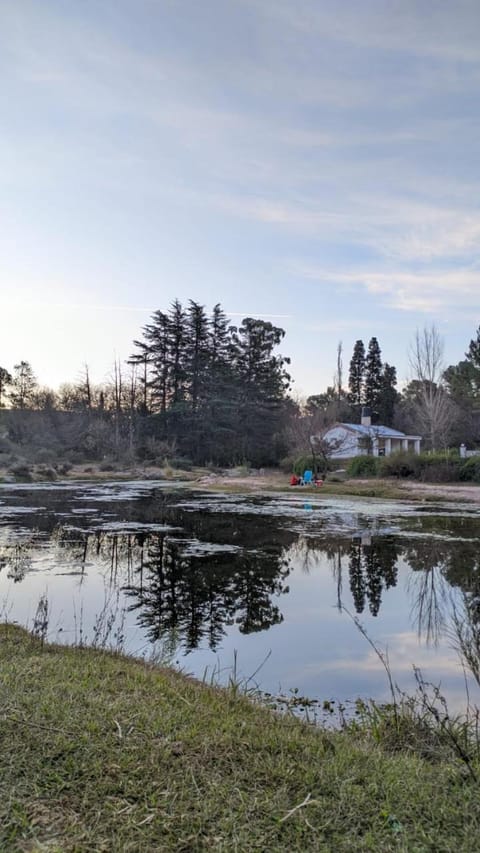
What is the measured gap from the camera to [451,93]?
13.6 m

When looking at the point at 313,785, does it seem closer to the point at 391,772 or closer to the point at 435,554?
the point at 391,772

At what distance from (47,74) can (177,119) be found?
362 centimetres

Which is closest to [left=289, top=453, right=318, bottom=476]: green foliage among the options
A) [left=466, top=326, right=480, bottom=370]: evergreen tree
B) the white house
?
the white house

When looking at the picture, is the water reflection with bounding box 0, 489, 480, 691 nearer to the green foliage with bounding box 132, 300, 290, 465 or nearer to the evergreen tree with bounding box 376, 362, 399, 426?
the green foliage with bounding box 132, 300, 290, 465

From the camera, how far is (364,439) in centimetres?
3828

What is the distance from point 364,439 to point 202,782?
3682 cm

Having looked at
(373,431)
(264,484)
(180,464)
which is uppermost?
(373,431)

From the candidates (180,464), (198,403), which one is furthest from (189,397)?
(180,464)

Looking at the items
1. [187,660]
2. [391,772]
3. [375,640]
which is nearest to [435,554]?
[375,640]

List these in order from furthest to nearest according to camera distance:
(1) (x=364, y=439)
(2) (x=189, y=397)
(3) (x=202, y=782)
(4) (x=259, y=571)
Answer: (2) (x=189, y=397) < (1) (x=364, y=439) < (4) (x=259, y=571) < (3) (x=202, y=782)

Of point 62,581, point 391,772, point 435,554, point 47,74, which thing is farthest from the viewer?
point 47,74

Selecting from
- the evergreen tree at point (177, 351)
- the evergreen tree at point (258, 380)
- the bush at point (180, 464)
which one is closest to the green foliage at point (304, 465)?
the bush at point (180, 464)

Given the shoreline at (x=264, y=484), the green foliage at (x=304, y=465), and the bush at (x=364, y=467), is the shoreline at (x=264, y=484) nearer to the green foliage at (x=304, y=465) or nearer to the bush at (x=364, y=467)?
the green foliage at (x=304, y=465)

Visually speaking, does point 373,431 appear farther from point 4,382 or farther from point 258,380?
point 4,382
